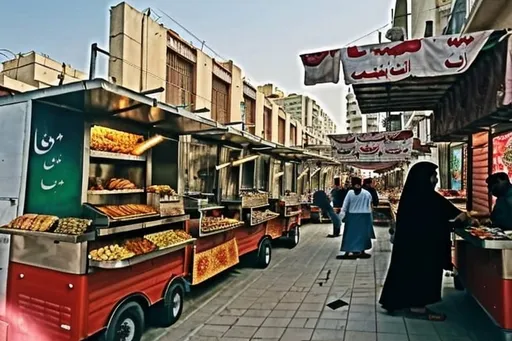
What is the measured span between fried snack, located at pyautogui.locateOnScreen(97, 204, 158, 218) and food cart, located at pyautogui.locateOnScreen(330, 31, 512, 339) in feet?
9.51

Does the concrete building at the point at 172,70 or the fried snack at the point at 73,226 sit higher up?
the concrete building at the point at 172,70

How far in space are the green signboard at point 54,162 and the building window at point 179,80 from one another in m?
6.44

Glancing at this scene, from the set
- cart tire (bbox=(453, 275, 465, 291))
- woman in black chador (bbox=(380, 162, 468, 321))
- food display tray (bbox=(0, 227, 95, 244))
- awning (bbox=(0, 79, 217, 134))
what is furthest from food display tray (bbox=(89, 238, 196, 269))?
cart tire (bbox=(453, 275, 465, 291))

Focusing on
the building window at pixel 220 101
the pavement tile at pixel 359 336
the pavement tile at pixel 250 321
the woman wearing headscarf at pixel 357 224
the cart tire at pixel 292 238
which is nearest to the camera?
the pavement tile at pixel 359 336

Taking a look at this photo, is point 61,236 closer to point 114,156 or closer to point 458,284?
point 114,156

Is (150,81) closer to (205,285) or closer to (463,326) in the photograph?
(205,285)

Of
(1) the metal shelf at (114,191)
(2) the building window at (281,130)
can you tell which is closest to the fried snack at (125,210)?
(1) the metal shelf at (114,191)

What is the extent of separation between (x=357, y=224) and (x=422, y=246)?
4.04m

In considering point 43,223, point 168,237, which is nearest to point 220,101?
point 168,237

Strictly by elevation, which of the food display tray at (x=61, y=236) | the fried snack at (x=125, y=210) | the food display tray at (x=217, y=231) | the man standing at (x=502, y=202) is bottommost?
the food display tray at (x=217, y=231)

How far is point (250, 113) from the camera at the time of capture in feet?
54.9

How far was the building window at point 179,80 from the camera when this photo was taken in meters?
10.7

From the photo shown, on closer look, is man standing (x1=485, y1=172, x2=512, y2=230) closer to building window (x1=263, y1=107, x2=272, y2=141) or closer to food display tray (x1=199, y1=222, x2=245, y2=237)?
food display tray (x1=199, y1=222, x2=245, y2=237)

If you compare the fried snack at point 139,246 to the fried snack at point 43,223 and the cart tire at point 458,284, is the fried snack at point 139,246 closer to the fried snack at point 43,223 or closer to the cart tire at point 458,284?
the fried snack at point 43,223
